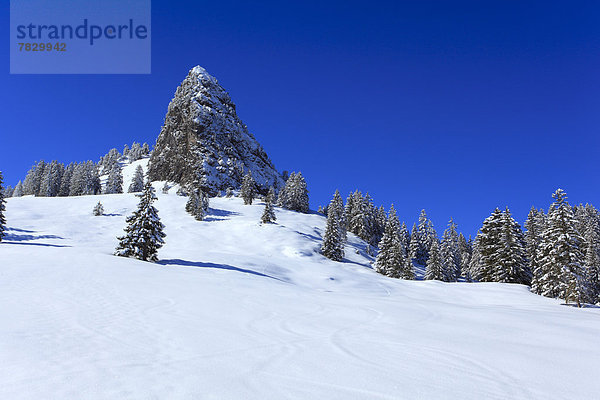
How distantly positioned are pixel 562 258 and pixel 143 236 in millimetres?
35805

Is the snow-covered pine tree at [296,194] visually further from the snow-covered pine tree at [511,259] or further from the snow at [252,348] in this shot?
the snow at [252,348]

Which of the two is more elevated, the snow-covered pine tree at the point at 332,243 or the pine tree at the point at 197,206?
the pine tree at the point at 197,206

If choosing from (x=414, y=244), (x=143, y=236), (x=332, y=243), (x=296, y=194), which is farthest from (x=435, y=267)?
(x=296, y=194)

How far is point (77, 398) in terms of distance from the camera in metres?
2.97

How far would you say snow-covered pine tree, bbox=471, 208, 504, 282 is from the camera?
3809 centimetres

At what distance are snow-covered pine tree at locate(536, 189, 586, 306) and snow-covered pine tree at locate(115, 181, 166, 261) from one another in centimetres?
3384

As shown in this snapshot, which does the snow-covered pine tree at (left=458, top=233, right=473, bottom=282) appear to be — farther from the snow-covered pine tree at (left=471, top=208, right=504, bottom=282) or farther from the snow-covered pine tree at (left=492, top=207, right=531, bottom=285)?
the snow-covered pine tree at (left=492, top=207, right=531, bottom=285)

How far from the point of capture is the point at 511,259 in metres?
36.5

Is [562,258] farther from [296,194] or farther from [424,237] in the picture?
[296,194]

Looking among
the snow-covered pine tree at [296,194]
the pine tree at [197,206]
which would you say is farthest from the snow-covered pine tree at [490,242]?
the snow-covered pine tree at [296,194]

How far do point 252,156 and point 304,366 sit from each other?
139181 mm

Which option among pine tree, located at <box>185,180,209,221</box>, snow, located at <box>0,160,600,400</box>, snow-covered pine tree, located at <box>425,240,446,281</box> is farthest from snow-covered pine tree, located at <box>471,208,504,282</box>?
pine tree, located at <box>185,180,209,221</box>

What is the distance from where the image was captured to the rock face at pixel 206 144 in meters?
121

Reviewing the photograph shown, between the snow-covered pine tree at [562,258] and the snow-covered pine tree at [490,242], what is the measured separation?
Answer: 9.06m
